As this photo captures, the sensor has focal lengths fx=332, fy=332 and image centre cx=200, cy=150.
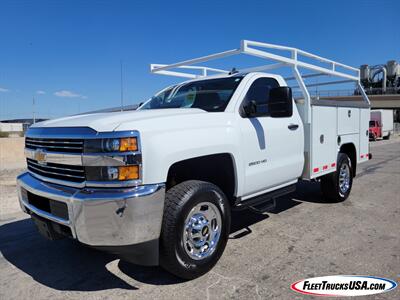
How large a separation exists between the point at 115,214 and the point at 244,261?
1.64 metres

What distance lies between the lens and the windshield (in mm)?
3904

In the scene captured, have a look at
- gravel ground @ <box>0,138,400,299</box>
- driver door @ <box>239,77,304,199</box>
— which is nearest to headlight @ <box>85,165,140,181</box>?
gravel ground @ <box>0,138,400,299</box>

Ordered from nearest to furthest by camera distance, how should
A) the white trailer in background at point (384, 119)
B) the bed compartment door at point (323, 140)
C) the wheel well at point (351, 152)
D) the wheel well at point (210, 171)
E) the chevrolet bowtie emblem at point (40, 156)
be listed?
the chevrolet bowtie emblem at point (40, 156)
the wheel well at point (210, 171)
the bed compartment door at point (323, 140)
the wheel well at point (351, 152)
the white trailer in background at point (384, 119)

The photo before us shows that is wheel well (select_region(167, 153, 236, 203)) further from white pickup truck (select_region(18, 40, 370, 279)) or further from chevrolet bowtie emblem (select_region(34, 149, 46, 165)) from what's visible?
chevrolet bowtie emblem (select_region(34, 149, 46, 165))

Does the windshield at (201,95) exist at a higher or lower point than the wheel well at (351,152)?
higher

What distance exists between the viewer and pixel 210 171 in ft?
12.0

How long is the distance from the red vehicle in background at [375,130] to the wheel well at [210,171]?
1143 inches

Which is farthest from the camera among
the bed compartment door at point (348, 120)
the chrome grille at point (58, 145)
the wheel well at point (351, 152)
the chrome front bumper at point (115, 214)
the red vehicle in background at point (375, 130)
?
the red vehicle in background at point (375, 130)

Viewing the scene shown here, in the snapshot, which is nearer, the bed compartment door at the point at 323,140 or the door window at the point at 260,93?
the door window at the point at 260,93

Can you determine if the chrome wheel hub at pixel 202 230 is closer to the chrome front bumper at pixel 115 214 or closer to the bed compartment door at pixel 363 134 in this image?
the chrome front bumper at pixel 115 214

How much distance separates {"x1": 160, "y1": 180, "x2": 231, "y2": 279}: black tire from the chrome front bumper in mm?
135

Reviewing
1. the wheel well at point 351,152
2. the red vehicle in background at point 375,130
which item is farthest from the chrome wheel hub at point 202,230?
the red vehicle in background at point 375,130

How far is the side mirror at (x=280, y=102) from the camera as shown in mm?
3693

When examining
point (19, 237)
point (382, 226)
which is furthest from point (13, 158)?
point (382, 226)
